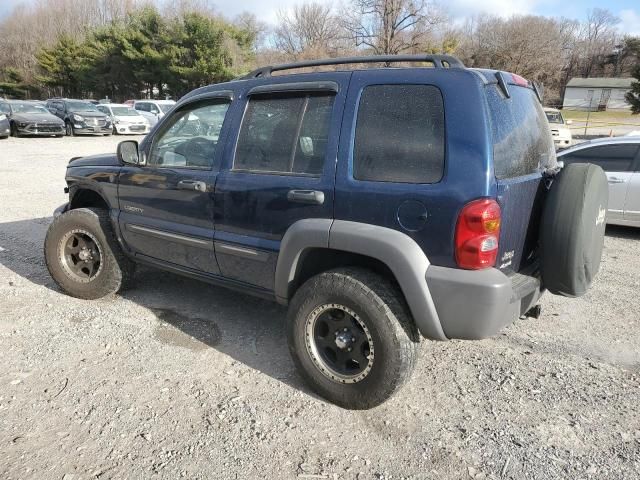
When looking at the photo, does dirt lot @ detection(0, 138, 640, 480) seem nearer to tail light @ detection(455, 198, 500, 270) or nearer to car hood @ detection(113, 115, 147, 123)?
tail light @ detection(455, 198, 500, 270)

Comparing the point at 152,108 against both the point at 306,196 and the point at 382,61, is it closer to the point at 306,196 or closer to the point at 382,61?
the point at 382,61

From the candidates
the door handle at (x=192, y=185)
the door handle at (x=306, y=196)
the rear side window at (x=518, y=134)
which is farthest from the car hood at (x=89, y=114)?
the rear side window at (x=518, y=134)

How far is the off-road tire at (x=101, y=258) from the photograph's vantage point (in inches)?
167

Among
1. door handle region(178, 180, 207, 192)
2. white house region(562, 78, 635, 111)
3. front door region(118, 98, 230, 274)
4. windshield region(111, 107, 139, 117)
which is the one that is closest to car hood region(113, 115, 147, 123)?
windshield region(111, 107, 139, 117)

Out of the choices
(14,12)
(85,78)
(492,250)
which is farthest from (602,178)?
(14,12)

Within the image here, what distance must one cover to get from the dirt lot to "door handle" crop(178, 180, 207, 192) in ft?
3.72

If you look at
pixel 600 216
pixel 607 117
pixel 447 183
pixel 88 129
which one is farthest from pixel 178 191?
pixel 607 117

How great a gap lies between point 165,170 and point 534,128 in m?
2.56

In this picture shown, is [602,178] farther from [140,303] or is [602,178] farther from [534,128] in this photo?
[140,303]

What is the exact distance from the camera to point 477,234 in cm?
247

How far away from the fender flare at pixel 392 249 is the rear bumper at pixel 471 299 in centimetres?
5

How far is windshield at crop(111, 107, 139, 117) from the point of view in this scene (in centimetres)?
2316

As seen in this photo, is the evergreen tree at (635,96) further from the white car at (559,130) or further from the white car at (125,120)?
the white car at (125,120)

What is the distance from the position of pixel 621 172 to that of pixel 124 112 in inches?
861
